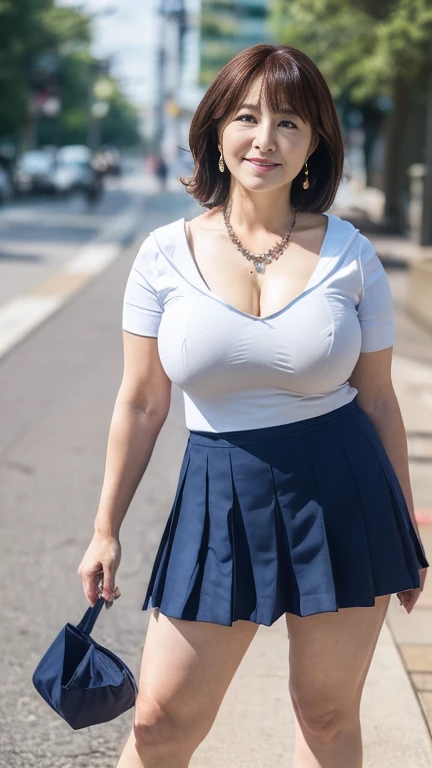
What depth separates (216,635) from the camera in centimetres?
235

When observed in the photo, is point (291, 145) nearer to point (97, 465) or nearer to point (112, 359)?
point (97, 465)

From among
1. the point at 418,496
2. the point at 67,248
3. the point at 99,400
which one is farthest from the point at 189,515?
the point at 67,248

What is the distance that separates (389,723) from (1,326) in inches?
369

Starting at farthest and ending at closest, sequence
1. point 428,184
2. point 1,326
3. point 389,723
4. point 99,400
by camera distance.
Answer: point 428,184, point 1,326, point 99,400, point 389,723

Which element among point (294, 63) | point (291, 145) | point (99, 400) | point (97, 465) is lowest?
point (99, 400)

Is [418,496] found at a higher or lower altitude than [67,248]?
higher

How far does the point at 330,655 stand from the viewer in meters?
Result: 2.37

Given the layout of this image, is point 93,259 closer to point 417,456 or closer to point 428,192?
point 428,192

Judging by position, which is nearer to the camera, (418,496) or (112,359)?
(418,496)

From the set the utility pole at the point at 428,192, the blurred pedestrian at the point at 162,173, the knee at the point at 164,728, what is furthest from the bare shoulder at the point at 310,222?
the blurred pedestrian at the point at 162,173

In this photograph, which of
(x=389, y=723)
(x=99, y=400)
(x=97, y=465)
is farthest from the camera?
(x=99, y=400)

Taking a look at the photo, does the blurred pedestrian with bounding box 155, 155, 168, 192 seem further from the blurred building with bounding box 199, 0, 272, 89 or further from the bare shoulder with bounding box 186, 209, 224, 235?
the blurred building with bounding box 199, 0, 272, 89

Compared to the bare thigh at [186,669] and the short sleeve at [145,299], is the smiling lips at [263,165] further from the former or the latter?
the bare thigh at [186,669]

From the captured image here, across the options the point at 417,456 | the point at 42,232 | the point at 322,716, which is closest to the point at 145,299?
the point at 322,716
